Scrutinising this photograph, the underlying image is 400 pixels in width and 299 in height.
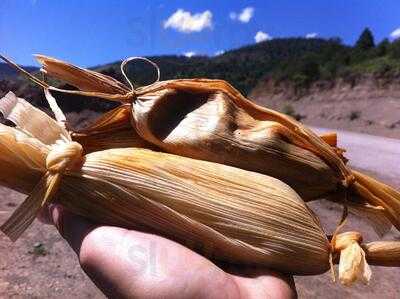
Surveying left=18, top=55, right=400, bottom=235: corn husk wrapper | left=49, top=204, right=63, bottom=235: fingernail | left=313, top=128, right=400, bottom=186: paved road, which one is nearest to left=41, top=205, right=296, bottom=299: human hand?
left=49, top=204, right=63, bottom=235: fingernail

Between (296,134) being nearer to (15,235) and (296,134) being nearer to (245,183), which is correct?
(245,183)

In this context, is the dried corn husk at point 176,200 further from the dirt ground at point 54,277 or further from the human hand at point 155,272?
the dirt ground at point 54,277

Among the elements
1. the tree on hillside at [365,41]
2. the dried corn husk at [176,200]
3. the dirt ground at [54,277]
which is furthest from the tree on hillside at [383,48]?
the dried corn husk at [176,200]

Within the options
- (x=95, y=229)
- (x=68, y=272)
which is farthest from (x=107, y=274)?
(x=68, y=272)

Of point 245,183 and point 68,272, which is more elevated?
point 245,183

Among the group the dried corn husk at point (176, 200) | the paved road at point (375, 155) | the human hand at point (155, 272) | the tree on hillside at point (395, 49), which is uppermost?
the tree on hillside at point (395, 49)

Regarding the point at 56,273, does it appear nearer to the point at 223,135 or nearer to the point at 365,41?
the point at 223,135

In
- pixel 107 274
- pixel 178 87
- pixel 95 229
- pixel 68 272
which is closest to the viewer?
pixel 107 274

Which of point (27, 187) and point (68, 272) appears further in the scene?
point (68, 272)
